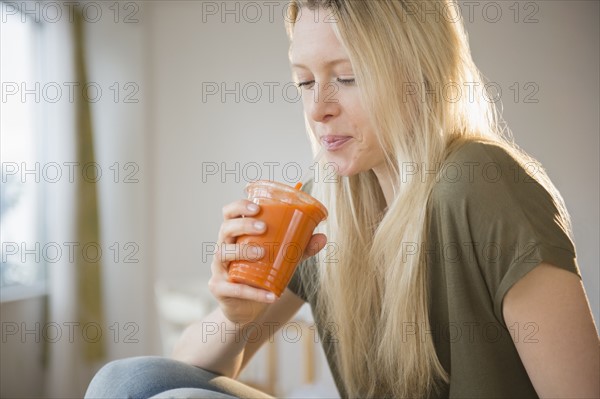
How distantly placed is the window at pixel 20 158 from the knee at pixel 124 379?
2.12 m

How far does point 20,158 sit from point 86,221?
535 millimetres

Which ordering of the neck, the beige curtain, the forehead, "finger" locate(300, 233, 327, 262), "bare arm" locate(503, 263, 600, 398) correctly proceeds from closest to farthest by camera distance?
1. "bare arm" locate(503, 263, 600, 398)
2. "finger" locate(300, 233, 327, 262)
3. the forehead
4. the neck
5. the beige curtain

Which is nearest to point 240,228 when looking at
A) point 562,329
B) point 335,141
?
point 335,141

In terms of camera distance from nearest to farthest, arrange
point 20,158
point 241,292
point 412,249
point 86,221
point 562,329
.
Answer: point 562,329, point 241,292, point 412,249, point 20,158, point 86,221

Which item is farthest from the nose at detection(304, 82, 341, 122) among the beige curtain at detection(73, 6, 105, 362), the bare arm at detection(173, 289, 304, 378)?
the beige curtain at detection(73, 6, 105, 362)

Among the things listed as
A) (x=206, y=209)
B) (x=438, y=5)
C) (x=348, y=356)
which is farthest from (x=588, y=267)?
(x=206, y=209)

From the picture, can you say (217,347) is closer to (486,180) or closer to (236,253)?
(236,253)

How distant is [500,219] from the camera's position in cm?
96

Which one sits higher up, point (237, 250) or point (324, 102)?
point (324, 102)

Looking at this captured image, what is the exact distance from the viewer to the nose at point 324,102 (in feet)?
3.84

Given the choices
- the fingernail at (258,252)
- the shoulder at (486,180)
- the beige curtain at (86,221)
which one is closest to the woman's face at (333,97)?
the shoulder at (486,180)

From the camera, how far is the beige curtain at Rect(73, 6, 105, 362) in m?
3.40

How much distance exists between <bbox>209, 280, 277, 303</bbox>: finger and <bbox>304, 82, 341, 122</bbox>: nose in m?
0.36

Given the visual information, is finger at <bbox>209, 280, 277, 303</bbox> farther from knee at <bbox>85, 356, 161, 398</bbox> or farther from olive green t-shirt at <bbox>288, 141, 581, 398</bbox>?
olive green t-shirt at <bbox>288, 141, 581, 398</bbox>
